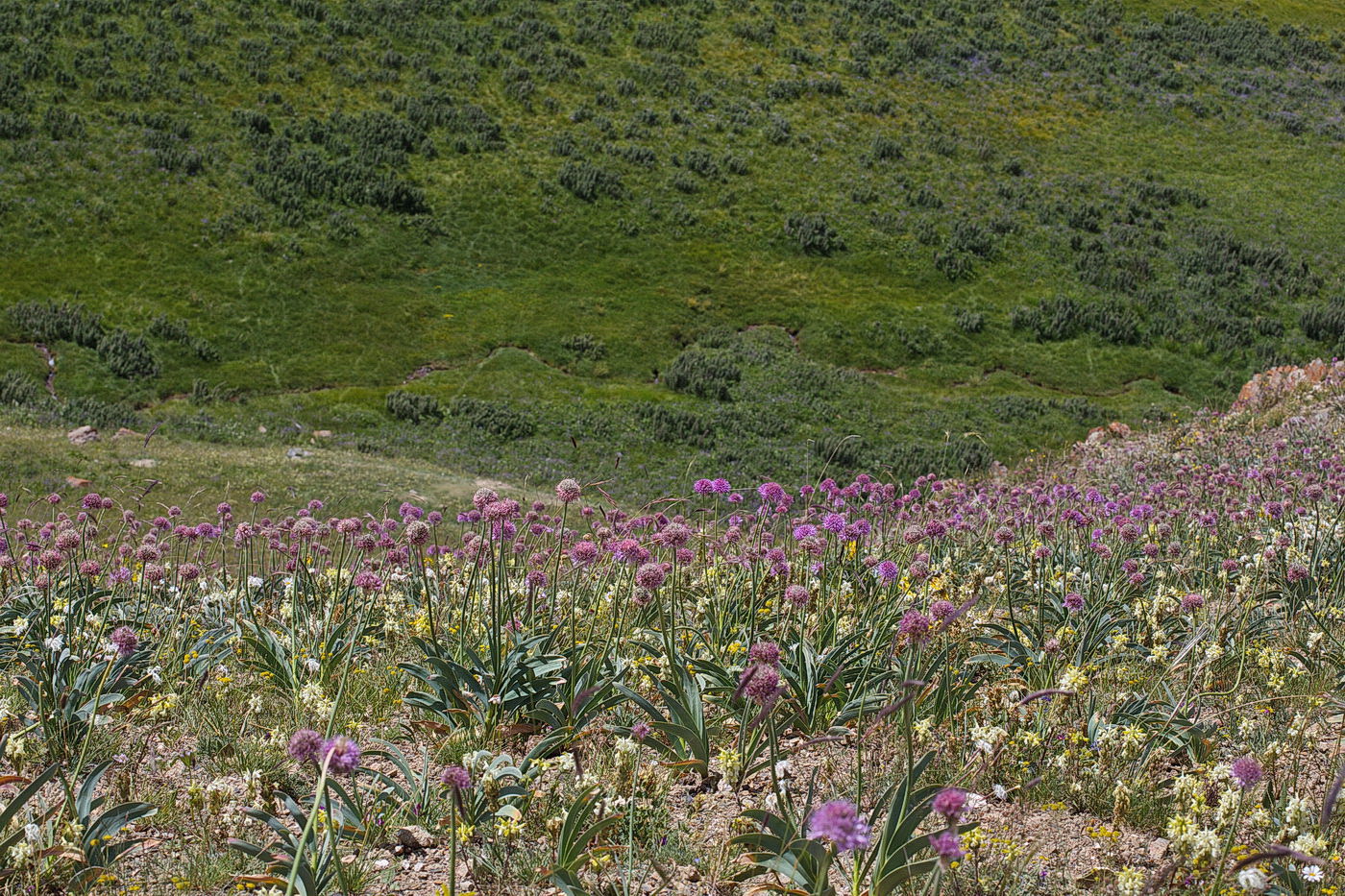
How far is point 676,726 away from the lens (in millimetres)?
4156

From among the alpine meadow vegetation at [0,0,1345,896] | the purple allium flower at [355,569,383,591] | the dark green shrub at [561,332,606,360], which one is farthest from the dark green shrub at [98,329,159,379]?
the purple allium flower at [355,569,383,591]

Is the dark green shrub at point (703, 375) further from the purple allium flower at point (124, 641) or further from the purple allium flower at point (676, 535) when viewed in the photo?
the purple allium flower at point (124, 641)

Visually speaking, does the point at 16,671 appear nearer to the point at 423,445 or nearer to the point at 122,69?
the point at 423,445

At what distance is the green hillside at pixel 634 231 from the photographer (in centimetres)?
3284

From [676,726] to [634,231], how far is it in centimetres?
4385

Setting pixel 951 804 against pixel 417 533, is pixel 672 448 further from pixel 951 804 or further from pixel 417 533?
pixel 951 804

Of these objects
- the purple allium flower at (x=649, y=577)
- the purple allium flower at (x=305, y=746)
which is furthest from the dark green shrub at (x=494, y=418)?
the purple allium flower at (x=305, y=746)

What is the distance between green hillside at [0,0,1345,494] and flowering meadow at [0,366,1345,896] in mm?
20749

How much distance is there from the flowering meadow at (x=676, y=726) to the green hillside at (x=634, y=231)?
817 inches

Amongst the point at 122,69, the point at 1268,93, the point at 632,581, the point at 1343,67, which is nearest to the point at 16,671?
the point at 632,581

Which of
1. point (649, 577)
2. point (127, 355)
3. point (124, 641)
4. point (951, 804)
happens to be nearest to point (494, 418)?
point (127, 355)

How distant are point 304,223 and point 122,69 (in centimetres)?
1442

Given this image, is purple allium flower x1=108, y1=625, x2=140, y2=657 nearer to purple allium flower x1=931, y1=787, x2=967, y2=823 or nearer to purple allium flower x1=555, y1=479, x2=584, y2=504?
purple allium flower x1=555, y1=479, x2=584, y2=504

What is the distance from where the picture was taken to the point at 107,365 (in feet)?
106
